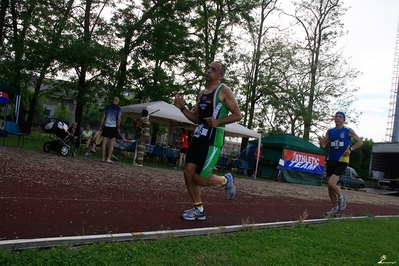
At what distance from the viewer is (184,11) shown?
1958 centimetres

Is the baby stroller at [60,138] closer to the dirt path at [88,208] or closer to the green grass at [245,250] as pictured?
the dirt path at [88,208]

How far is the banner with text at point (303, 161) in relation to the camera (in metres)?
19.1

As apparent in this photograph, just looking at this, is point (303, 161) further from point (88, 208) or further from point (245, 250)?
point (245, 250)

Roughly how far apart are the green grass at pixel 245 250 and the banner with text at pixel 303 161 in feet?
46.0

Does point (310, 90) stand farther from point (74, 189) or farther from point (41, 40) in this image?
point (74, 189)

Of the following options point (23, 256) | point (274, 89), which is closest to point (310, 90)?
point (274, 89)

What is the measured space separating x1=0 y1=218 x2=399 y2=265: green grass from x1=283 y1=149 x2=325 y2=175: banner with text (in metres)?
14.0

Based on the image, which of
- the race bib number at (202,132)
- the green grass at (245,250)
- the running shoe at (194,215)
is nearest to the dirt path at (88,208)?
the running shoe at (194,215)

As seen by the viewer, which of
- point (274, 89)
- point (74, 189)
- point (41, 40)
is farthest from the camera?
point (274, 89)

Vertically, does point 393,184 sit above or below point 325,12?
below

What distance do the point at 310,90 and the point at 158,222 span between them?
25.0 meters

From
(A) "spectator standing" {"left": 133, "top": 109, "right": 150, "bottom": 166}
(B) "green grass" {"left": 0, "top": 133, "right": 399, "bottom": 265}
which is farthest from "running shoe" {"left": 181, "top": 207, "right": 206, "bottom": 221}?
(A) "spectator standing" {"left": 133, "top": 109, "right": 150, "bottom": 166}

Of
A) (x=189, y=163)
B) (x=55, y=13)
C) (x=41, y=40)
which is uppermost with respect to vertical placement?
(x=55, y=13)

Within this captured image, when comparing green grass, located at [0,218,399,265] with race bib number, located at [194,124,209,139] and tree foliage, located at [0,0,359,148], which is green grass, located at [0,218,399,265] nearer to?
race bib number, located at [194,124,209,139]
